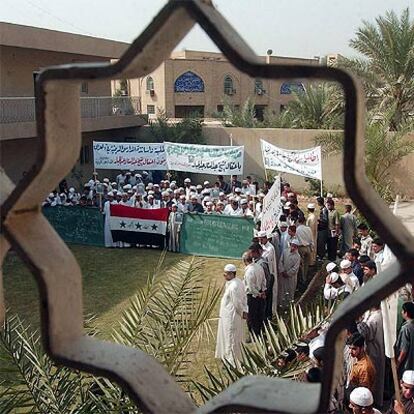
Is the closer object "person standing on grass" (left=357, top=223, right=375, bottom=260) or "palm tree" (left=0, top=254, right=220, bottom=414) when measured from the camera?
"palm tree" (left=0, top=254, right=220, bottom=414)

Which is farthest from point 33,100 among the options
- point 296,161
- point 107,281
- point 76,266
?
point 76,266

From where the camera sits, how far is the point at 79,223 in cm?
1045

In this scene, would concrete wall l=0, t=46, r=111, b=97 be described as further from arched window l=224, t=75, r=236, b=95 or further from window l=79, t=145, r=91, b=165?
arched window l=224, t=75, r=236, b=95

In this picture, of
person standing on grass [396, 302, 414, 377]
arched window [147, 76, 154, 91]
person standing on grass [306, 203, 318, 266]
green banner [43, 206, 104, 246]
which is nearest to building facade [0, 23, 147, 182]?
green banner [43, 206, 104, 246]

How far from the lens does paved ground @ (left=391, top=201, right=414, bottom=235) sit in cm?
1116

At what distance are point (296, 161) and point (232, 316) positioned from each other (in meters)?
4.78

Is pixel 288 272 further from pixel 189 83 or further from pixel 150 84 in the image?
pixel 150 84

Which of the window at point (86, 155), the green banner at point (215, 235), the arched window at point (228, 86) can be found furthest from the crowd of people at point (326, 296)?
the arched window at point (228, 86)

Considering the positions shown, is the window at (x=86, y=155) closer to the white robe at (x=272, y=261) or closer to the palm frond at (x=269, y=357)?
the white robe at (x=272, y=261)

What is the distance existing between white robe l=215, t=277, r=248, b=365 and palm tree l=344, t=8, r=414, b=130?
901 centimetres

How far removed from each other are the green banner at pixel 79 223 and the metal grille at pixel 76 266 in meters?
9.36

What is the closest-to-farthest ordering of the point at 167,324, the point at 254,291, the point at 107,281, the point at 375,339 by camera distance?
1. the point at 167,324
2. the point at 375,339
3. the point at 254,291
4. the point at 107,281

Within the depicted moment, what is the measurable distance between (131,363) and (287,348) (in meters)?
2.08

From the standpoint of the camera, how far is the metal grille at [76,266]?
734 millimetres
